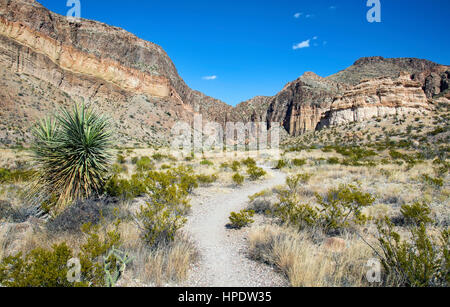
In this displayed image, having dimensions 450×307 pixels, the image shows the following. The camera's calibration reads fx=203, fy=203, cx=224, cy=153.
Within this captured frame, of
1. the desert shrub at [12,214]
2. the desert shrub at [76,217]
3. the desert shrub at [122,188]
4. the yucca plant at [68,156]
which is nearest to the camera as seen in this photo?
the desert shrub at [76,217]

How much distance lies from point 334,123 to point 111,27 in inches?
2994

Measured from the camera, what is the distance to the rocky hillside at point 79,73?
37.0 metres

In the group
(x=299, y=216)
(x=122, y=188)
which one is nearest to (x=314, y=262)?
(x=299, y=216)

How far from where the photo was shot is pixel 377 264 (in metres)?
3.14

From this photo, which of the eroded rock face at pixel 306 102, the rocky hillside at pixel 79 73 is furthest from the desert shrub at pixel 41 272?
the eroded rock face at pixel 306 102

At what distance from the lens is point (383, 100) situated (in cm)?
4675

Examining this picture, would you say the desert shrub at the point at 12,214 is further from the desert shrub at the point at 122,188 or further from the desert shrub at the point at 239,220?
the desert shrub at the point at 239,220

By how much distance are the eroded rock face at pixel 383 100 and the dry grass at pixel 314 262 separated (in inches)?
2103

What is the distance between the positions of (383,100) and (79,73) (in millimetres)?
75049

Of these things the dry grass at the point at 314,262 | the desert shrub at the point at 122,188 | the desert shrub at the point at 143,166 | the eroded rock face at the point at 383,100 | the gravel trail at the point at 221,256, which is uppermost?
the eroded rock face at the point at 383,100

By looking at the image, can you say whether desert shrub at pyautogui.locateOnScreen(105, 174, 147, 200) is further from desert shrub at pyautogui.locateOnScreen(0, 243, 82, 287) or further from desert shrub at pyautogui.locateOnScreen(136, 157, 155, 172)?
desert shrub at pyautogui.locateOnScreen(136, 157, 155, 172)

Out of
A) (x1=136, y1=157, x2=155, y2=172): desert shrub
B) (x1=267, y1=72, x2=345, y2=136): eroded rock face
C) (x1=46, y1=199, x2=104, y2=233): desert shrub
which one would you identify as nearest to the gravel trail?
(x1=46, y1=199, x2=104, y2=233): desert shrub

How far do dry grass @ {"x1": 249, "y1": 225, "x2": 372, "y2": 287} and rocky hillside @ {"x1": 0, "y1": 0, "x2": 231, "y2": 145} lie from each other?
3043 centimetres
